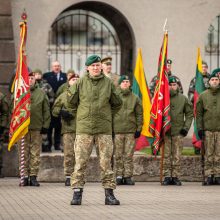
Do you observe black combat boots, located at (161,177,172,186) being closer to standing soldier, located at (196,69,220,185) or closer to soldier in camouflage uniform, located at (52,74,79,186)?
standing soldier, located at (196,69,220,185)

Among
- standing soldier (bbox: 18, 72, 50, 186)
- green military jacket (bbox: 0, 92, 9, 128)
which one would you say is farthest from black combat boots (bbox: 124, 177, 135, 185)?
green military jacket (bbox: 0, 92, 9, 128)

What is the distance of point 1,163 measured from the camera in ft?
60.5

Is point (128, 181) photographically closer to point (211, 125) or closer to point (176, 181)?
point (176, 181)

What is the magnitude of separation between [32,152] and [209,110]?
3142mm

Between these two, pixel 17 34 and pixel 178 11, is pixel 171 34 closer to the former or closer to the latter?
pixel 178 11

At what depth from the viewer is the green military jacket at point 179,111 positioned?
17.3 meters

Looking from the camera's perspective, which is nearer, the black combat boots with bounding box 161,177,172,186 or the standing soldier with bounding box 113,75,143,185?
the black combat boots with bounding box 161,177,172,186

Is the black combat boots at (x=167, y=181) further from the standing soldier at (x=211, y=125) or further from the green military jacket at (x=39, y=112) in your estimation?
the green military jacket at (x=39, y=112)

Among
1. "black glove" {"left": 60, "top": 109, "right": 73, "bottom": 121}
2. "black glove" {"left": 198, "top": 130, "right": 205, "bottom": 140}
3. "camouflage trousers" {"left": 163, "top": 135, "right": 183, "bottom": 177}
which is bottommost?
"camouflage trousers" {"left": 163, "top": 135, "right": 183, "bottom": 177}

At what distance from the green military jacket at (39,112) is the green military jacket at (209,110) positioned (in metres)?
2.62

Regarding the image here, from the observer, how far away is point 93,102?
43.4 ft

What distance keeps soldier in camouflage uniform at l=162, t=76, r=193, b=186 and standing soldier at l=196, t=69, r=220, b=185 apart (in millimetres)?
236

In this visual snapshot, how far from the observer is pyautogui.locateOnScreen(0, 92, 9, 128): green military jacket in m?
17.9

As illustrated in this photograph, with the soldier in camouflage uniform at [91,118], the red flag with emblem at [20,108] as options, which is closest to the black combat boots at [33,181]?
the red flag with emblem at [20,108]
